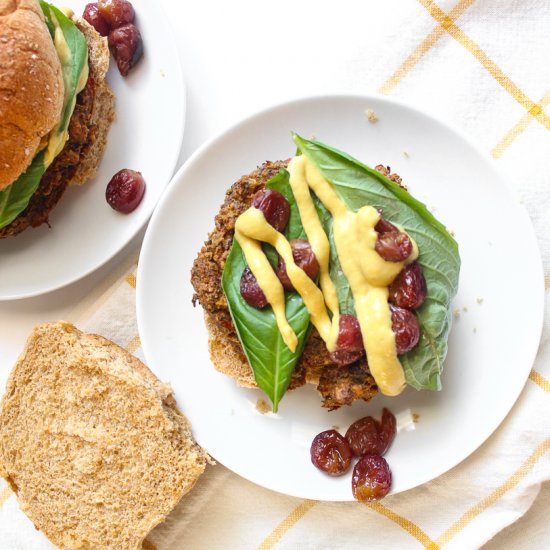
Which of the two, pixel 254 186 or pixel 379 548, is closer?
pixel 254 186

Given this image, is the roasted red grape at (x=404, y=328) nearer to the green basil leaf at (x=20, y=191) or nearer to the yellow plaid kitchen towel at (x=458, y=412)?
the yellow plaid kitchen towel at (x=458, y=412)

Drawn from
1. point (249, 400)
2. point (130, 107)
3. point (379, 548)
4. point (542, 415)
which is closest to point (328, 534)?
point (379, 548)

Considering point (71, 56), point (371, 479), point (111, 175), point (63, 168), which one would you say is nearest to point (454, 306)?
point (371, 479)

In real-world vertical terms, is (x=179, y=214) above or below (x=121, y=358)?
above

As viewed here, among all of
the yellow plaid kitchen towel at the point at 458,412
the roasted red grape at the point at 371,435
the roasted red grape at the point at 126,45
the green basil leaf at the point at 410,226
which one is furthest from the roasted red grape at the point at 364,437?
the roasted red grape at the point at 126,45

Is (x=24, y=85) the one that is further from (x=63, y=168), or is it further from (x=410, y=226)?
(x=410, y=226)

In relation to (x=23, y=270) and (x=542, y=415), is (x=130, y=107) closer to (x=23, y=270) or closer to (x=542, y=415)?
(x=23, y=270)
